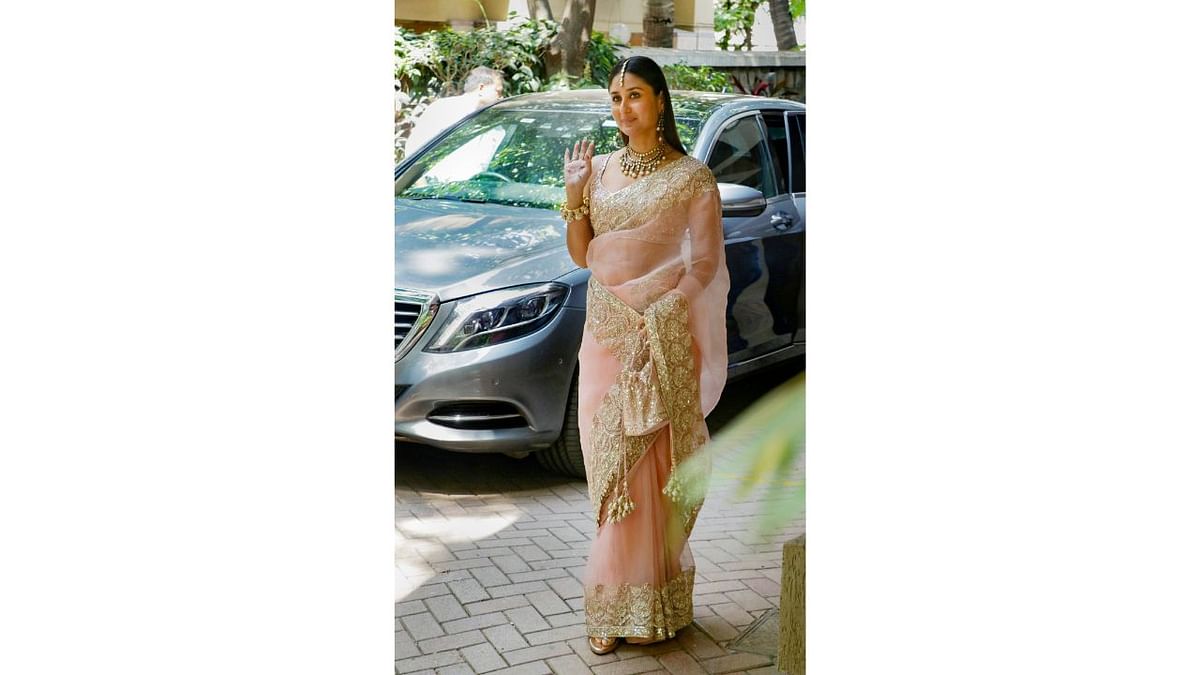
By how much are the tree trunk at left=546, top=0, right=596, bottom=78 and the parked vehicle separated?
7 cm

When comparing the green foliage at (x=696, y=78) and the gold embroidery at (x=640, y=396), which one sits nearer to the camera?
the gold embroidery at (x=640, y=396)

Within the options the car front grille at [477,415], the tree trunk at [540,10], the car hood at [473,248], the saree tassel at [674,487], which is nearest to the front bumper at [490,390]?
the car front grille at [477,415]

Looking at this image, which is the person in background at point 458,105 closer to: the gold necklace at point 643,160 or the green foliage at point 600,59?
the green foliage at point 600,59

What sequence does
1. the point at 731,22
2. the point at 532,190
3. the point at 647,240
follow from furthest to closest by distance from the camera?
the point at 532,190 → the point at 731,22 → the point at 647,240

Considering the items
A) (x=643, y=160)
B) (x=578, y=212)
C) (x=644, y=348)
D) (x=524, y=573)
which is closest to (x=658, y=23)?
(x=643, y=160)

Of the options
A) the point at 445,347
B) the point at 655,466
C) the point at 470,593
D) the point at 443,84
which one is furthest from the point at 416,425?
the point at 443,84

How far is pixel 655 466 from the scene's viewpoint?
304cm

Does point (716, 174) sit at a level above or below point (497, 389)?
above

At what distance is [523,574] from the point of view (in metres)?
3.29

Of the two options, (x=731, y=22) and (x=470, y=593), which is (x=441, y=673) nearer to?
(x=470, y=593)

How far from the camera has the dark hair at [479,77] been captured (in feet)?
11.0

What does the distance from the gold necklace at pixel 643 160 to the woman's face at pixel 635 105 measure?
0.16 feet

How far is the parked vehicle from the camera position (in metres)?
3.24

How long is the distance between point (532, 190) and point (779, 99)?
2.48 feet
